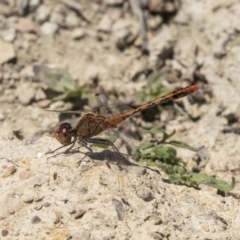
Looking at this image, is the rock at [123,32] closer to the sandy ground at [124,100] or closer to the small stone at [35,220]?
the sandy ground at [124,100]

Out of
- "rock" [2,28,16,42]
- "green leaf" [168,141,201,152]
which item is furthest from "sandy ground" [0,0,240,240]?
"green leaf" [168,141,201,152]

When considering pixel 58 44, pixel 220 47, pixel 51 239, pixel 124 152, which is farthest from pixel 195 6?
pixel 51 239

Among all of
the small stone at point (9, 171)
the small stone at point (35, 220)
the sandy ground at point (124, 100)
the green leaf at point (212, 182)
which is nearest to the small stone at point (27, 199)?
the sandy ground at point (124, 100)

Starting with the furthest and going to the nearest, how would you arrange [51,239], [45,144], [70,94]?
[70,94]
[45,144]
[51,239]

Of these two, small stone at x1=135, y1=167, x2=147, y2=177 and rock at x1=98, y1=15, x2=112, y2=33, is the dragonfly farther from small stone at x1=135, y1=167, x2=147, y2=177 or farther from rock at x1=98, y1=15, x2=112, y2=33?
rock at x1=98, y1=15, x2=112, y2=33

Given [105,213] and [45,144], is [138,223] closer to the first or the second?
[105,213]

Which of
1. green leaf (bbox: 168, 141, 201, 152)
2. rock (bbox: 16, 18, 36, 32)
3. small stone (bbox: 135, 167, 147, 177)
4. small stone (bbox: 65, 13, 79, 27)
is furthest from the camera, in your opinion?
small stone (bbox: 65, 13, 79, 27)

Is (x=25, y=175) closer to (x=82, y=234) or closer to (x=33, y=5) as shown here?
(x=82, y=234)
